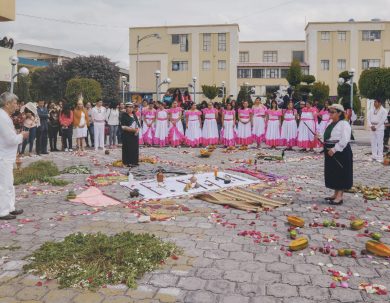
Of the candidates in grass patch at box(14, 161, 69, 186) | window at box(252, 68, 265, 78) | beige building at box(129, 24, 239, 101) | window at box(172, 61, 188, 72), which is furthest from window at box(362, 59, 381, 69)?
grass patch at box(14, 161, 69, 186)

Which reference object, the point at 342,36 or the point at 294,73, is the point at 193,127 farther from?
the point at 342,36

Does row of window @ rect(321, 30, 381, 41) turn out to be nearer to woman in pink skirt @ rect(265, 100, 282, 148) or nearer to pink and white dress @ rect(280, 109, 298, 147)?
woman in pink skirt @ rect(265, 100, 282, 148)

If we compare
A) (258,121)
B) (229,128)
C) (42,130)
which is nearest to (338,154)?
(258,121)

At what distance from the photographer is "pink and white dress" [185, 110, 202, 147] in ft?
60.6

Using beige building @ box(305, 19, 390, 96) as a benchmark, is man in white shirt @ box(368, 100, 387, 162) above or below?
below

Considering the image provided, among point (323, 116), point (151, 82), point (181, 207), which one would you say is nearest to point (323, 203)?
point (181, 207)

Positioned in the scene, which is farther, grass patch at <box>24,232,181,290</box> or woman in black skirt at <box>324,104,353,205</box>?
woman in black skirt at <box>324,104,353,205</box>

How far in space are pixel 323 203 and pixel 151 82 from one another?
5360 centimetres

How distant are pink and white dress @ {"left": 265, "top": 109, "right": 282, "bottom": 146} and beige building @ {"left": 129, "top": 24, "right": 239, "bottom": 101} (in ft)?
141

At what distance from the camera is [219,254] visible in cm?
571

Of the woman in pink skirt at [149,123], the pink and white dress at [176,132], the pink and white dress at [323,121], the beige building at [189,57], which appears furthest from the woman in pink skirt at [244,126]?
the beige building at [189,57]

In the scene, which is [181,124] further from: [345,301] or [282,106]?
[345,301]

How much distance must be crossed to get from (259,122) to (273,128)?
0.66 meters

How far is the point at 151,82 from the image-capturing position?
198ft
